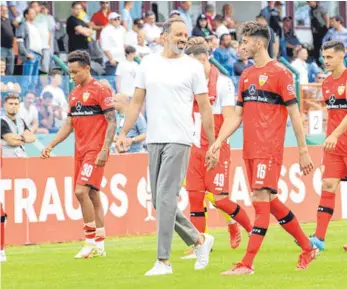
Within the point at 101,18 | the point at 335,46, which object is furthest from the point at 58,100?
the point at 335,46

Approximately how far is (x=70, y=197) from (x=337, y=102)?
4996 mm

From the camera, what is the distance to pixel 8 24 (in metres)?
21.8

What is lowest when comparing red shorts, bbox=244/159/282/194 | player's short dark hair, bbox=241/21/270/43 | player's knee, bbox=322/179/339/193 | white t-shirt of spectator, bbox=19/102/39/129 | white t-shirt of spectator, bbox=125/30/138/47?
player's knee, bbox=322/179/339/193

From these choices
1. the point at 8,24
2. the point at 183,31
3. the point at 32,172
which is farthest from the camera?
the point at 8,24

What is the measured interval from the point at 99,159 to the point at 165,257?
248 centimetres

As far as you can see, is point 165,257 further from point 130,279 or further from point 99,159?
point 99,159

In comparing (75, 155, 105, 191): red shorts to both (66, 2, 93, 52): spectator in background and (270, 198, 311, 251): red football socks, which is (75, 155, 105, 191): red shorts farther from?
(66, 2, 93, 52): spectator in background

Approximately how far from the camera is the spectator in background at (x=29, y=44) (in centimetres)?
2194

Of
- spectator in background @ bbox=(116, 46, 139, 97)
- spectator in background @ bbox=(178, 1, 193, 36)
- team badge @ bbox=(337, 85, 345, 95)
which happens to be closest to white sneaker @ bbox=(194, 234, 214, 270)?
team badge @ bbox=(337, 85, 345, 95)

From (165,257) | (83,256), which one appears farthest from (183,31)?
(83,256)

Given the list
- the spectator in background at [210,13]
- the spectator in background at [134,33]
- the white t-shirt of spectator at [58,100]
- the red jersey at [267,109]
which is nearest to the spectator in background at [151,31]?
the spectator in background at [134,33]

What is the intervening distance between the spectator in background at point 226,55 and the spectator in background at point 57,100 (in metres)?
5.34

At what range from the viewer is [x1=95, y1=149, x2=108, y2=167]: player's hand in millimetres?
12922

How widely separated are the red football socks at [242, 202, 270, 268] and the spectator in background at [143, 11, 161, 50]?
47.3ft
